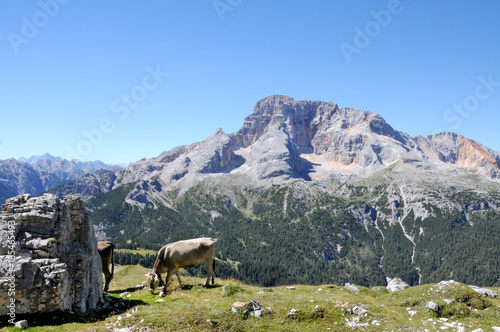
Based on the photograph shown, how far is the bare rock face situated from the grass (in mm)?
1528

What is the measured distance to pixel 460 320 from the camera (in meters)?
17.3

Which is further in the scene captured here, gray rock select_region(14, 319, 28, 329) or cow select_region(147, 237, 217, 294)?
cow select_region(147, 237, 217, 294)

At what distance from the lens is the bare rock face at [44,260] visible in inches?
639

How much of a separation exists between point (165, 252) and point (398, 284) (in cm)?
3129

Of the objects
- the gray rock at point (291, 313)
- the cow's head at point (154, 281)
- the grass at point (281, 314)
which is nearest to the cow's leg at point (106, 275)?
the grass at point (281, 314)

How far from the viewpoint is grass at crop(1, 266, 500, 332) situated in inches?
635

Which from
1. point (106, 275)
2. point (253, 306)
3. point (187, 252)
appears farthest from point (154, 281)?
point (253, 306)

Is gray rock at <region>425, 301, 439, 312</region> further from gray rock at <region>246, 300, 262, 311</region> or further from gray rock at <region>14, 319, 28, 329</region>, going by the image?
gray rock at <region>14, 319, 28, 329</region>

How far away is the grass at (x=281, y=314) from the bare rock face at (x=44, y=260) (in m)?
1.53

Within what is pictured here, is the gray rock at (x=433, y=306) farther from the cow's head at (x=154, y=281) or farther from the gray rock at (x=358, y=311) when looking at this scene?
the cow's head at (x=154, y=281)

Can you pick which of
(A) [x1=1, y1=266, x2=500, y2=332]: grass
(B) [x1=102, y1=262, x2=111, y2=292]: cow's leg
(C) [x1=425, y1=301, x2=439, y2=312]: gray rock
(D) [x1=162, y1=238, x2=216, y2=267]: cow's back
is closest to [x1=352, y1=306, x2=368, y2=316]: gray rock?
(A) [x1=1, y1=266, x2=500, y2=332]: grass

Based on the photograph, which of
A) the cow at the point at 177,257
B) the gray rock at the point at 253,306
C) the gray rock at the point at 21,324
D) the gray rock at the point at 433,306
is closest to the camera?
the gray rock at the point at 21,324

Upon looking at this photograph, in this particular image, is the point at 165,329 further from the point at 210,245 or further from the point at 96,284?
the point at 210,245

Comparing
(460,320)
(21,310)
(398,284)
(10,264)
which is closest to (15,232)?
(10,264)
